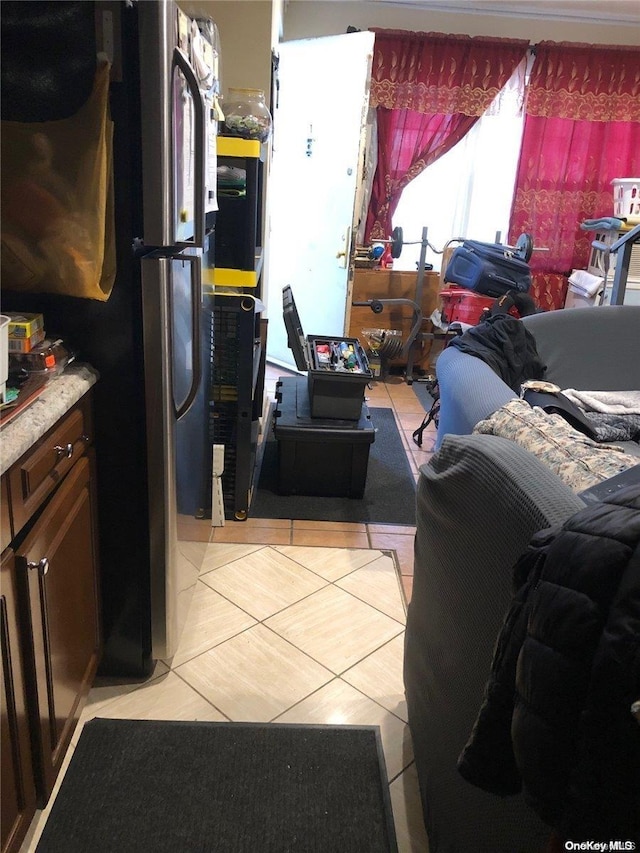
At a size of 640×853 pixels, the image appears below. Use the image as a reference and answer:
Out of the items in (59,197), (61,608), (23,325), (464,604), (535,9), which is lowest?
(61,608)

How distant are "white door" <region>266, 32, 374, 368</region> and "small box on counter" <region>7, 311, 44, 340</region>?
2502 mm

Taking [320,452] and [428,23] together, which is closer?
[320,452]

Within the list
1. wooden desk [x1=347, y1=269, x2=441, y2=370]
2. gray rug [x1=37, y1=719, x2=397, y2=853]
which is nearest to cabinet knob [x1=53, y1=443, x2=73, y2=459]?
gray rug [x1=37, y1=719, x2=397, y2=853]

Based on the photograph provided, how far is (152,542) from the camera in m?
1.56

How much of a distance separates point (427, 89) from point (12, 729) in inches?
177

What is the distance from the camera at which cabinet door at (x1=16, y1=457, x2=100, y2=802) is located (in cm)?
113

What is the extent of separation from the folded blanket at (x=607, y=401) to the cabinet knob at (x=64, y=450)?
→ 79.7 inches

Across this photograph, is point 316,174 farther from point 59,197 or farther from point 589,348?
→ point 59,197

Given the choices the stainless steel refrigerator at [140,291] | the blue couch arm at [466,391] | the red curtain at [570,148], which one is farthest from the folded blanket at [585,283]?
the stainless steel refrigerator at [140,291]

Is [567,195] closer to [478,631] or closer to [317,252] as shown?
[317,252]

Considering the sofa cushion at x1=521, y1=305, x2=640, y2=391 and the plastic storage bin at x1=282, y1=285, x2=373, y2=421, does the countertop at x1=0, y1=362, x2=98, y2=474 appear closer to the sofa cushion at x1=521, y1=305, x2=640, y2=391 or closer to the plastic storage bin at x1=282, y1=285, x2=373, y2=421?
the plastic storage bin at x1=282, y1=285, x2=373, y2=421

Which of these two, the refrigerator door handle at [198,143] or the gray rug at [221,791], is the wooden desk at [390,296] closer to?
the refrigerator door handle at [198,143]

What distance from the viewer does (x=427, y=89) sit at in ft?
14.2

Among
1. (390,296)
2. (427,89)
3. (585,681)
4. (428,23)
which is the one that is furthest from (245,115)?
(428,23)
